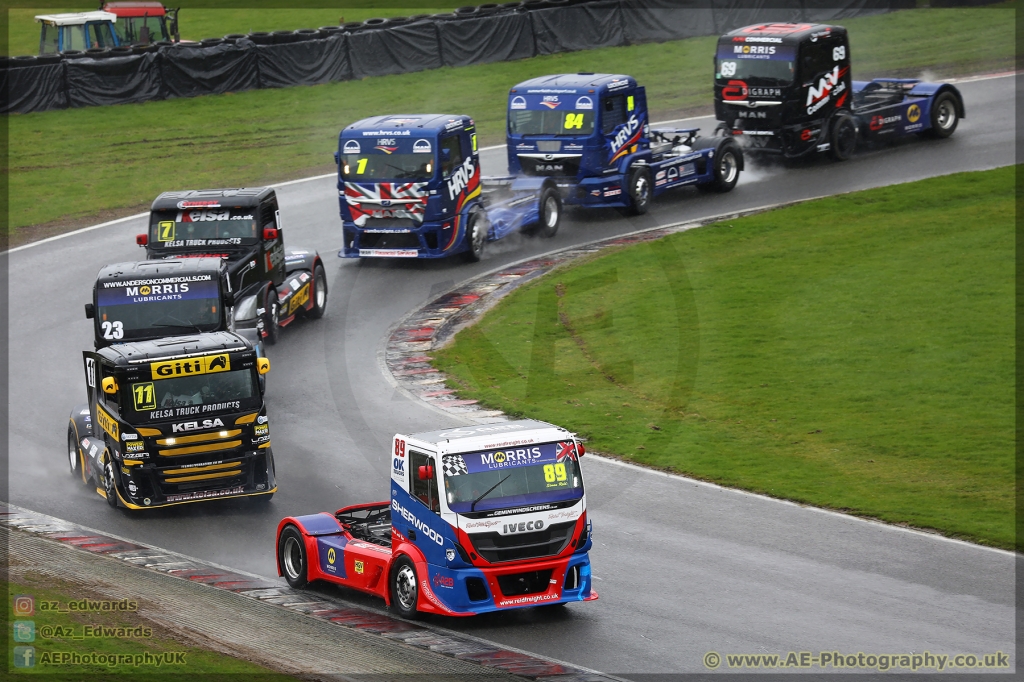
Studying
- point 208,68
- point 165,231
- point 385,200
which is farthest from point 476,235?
point 208,68

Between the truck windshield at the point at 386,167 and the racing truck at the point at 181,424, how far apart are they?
35.3ft

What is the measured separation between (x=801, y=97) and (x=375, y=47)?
16071 mm

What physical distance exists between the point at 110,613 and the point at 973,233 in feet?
74.5

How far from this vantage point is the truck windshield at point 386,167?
93.0ft

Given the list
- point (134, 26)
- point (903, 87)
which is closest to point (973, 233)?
point (903, 87)

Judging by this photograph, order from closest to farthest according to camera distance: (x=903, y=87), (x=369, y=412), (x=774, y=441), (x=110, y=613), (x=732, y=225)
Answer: (x=110, y=613), (x=774, y=441), (x=369, y=412), (x=732, y=225), (x=903, y=87)

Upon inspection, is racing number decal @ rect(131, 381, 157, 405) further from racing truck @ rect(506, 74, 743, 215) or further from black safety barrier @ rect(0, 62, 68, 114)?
black safety barrier @ rect(0, 62, 68, 114)

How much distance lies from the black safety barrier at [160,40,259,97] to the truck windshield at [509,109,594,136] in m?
14.8

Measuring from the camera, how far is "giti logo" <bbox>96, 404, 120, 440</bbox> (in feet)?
58.1

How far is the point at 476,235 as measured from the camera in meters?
30.0

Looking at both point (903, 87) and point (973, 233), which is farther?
point (903, 87)

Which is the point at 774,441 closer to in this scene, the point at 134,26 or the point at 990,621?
the point at 990,621

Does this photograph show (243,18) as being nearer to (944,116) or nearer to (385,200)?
(944,116)

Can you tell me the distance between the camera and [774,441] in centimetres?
2033
